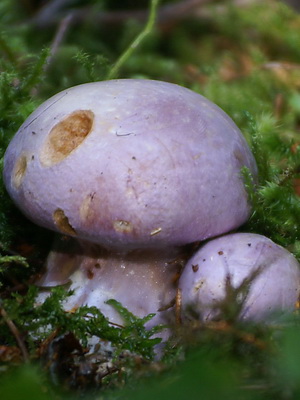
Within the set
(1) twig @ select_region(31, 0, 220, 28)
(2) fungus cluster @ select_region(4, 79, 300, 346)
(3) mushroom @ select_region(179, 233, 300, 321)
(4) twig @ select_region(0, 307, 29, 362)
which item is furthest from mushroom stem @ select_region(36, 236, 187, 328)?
(1) twig @ select_region(31, 0, 220, 28)

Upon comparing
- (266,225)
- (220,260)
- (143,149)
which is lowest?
(266,225)

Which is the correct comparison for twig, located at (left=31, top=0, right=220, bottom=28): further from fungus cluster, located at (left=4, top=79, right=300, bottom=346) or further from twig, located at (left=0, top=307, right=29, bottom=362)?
twig, located at (left=0, top=307, right=29, bottom=362)

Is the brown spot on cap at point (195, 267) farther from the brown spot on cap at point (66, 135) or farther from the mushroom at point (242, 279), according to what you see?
the brown spot on cap at point (66, 135)

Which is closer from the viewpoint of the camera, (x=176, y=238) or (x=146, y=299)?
(x=176, y=238)

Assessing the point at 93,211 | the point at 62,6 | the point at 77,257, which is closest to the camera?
the point at 93,211

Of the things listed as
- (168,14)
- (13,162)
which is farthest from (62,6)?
(13,162)

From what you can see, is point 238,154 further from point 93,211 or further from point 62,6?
point 62,6
